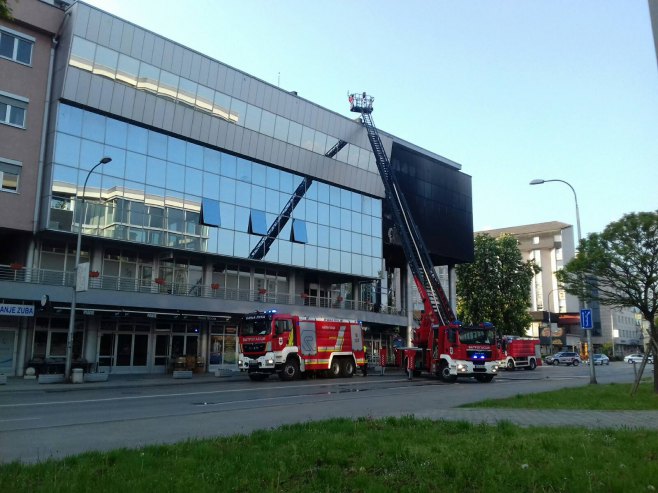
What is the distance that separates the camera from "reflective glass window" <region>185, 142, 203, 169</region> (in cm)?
3794

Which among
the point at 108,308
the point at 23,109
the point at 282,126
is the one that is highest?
the point at 282,126

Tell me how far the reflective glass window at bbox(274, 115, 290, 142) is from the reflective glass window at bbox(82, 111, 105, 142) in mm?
13323

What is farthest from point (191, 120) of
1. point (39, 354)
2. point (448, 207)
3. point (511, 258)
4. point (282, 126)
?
point (511, 258)

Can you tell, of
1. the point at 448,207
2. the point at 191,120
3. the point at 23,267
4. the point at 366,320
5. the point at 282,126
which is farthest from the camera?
the point at 448,207

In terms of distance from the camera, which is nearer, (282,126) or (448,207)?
(282,126)

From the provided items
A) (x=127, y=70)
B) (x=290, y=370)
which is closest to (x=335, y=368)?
(x=290, y=370)

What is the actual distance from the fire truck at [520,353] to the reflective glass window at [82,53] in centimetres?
3765

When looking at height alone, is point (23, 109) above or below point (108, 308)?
above

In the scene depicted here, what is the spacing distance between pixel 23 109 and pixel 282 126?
59.3 feet

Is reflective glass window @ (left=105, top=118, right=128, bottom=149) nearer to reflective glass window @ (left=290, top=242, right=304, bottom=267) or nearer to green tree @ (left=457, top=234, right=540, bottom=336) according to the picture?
reflective glass window @ (left=290, top=242, right=304, bottom=267)

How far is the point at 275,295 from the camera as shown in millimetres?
44281

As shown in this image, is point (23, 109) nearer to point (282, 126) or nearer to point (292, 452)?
point (282, 126)

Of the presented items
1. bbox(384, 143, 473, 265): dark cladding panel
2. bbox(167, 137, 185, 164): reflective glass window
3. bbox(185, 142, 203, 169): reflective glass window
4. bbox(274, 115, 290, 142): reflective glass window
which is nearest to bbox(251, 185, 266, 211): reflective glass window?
bbox(274, 115, 290, 142): reflective glass window

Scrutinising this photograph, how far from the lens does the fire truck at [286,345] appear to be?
1103 inches
